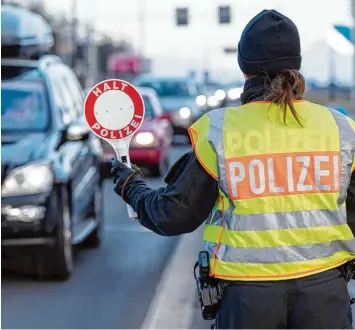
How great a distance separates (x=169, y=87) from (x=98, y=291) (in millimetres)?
19312

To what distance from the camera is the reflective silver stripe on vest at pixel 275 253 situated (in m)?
3.01

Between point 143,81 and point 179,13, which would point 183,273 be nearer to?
point 143,81

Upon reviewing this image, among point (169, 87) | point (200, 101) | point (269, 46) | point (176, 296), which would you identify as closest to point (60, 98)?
point (176, 296)

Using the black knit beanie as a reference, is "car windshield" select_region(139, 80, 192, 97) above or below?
below

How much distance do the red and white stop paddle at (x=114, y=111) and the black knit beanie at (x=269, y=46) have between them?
58cm

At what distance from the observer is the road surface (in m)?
6.55

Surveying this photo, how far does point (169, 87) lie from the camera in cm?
2670

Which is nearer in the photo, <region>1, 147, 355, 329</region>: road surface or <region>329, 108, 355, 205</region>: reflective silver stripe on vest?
<region>329, 108, 355, 205</region>: reflective silver stripe on vest

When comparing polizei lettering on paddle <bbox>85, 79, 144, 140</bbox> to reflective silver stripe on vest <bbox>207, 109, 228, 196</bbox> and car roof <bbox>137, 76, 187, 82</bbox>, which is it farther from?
car roof <bbox>137, 76, 187, 82</bbox>

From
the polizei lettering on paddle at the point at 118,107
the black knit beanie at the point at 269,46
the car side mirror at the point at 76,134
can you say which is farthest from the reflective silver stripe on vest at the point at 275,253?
the car side mirror at the point at 76,134

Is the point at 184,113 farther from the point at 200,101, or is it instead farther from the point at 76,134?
the point at 76,134

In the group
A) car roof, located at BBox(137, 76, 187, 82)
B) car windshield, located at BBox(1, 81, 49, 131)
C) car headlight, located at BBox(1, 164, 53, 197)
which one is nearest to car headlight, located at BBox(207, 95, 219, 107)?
car roof, located at BBox(137, 76, 187, 82)

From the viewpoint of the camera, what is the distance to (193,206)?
121 inches

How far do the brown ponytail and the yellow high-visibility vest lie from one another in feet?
0.08
